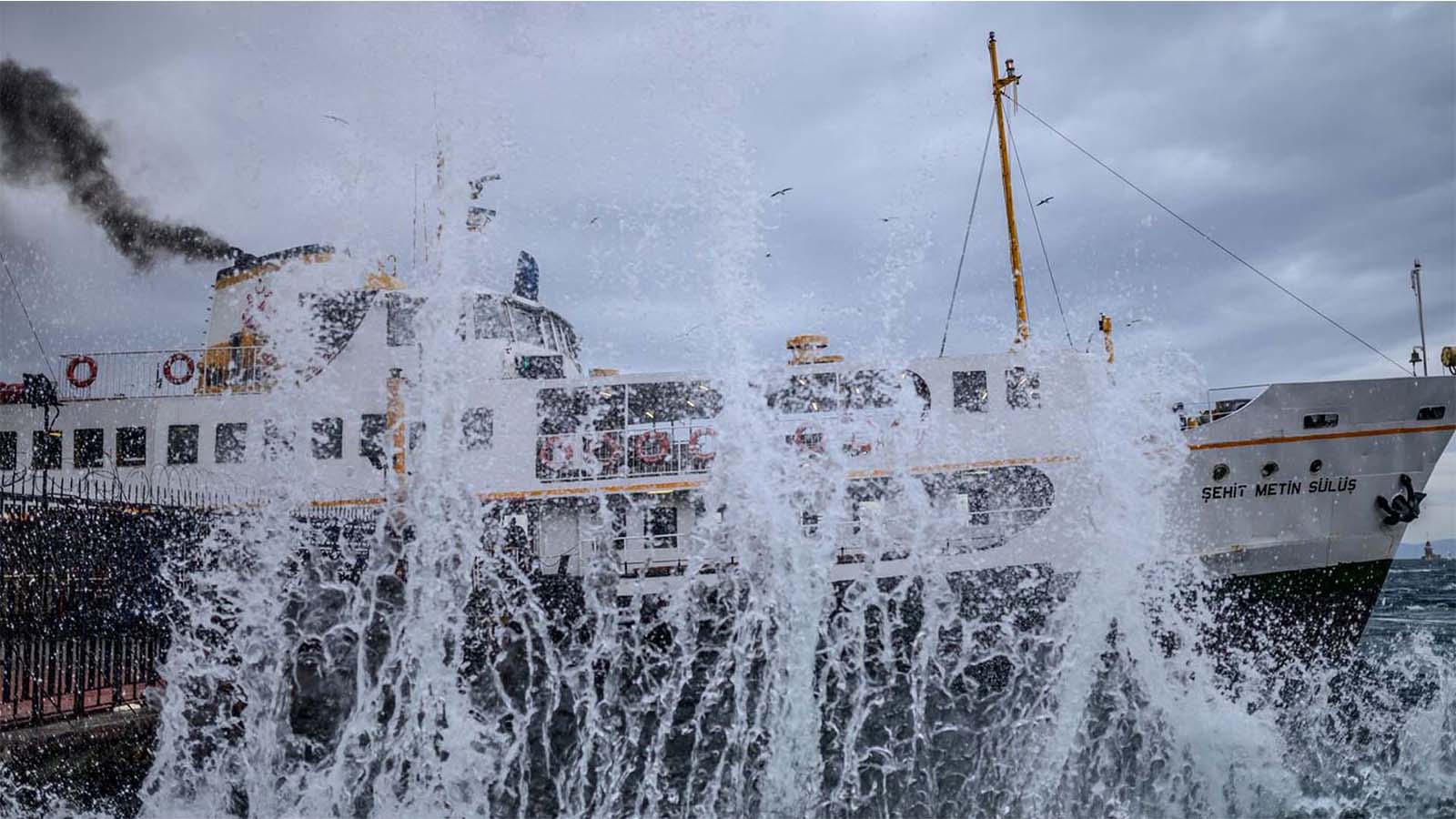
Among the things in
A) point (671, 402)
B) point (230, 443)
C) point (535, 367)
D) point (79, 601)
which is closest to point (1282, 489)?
point (671, 402)

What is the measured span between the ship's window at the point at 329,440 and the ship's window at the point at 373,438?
415mm

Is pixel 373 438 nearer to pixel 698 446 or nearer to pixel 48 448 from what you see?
pixel 698 446

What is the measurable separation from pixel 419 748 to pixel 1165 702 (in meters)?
7.78

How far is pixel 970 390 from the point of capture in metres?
17.8

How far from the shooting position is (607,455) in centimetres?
1861

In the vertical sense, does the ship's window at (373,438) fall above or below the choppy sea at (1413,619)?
above

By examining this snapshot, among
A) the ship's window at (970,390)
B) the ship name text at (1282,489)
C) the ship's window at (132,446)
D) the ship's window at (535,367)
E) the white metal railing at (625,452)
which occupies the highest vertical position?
the ship's window at (535,367)

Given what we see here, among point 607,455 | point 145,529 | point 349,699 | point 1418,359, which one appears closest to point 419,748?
point 349,699

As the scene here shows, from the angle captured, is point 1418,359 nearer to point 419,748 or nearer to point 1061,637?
point 1061,637

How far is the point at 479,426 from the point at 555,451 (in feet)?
5.19

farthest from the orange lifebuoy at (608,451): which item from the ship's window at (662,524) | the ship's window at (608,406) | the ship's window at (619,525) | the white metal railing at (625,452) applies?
the ship's window at (662,524)

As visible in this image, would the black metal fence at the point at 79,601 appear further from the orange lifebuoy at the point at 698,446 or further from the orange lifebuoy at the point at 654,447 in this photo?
the orange lifebuoy at the point at 698,446

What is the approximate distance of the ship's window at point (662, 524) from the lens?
60.0ft

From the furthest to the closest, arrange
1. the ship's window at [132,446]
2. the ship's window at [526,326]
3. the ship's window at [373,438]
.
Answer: the ship's window at [526,326] < the ship's window at [132,446] < the ship's window at [373,438]
